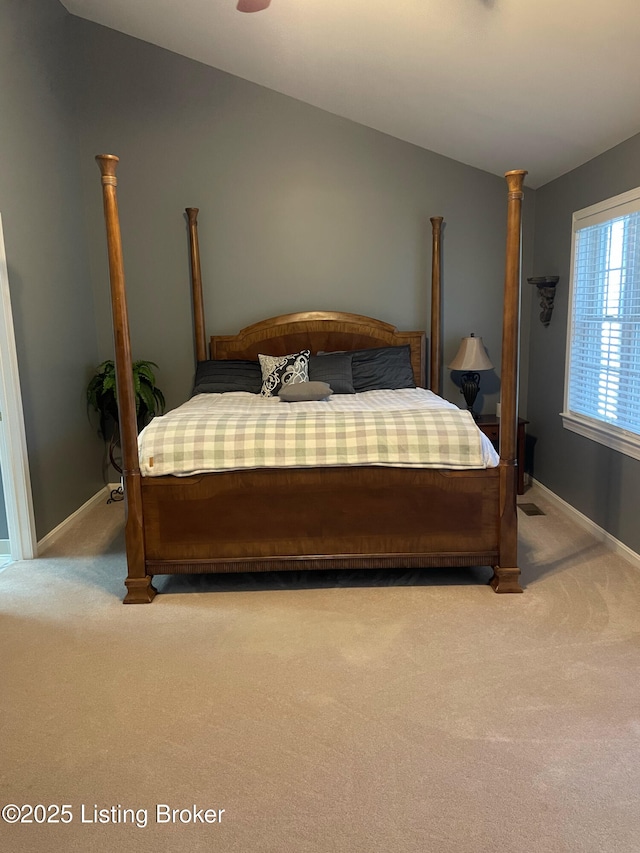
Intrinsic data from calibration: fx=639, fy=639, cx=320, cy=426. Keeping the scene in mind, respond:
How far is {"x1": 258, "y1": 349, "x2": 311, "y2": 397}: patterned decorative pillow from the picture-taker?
4.33m

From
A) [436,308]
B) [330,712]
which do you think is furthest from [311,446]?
[436,308]

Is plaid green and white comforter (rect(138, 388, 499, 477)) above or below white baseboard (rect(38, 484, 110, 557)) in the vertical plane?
above

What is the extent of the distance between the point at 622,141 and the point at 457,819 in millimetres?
3241

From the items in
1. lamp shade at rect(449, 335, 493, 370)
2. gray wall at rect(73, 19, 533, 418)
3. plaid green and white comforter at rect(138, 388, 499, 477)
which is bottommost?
plaid green and white comforter at rect(138, 388, 499, 477)

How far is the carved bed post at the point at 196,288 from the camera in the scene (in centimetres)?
466

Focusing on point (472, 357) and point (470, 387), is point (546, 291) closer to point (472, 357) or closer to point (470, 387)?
point (472, 357)

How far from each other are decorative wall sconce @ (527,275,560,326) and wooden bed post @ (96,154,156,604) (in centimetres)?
282

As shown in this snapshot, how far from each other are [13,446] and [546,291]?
3476mm

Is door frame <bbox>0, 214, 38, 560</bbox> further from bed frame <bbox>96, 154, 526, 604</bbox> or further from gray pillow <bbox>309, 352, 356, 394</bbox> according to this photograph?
gray pillow <bbox>309, 352, 356, 394</bbox>

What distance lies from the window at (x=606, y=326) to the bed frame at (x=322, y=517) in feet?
2.81

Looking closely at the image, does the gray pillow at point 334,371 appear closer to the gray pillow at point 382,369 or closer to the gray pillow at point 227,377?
the gray pillow at point 382,369

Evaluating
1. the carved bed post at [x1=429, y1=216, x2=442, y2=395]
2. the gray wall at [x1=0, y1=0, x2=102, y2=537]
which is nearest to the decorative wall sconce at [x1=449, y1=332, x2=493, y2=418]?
the carved bed post at [x1=429, y1=216, x2=442, y2=395]

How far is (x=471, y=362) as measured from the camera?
14.8ft

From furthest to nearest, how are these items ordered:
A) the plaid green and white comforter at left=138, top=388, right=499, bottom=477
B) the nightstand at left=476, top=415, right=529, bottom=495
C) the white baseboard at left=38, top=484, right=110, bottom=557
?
the nightstand at left=476, top=415, right=529, bottom=495, the white baseboard at left=38, top=484, right=110, bottom=557, the plaid green and white comforter at left=138, top=388, right=499, bottom=477
